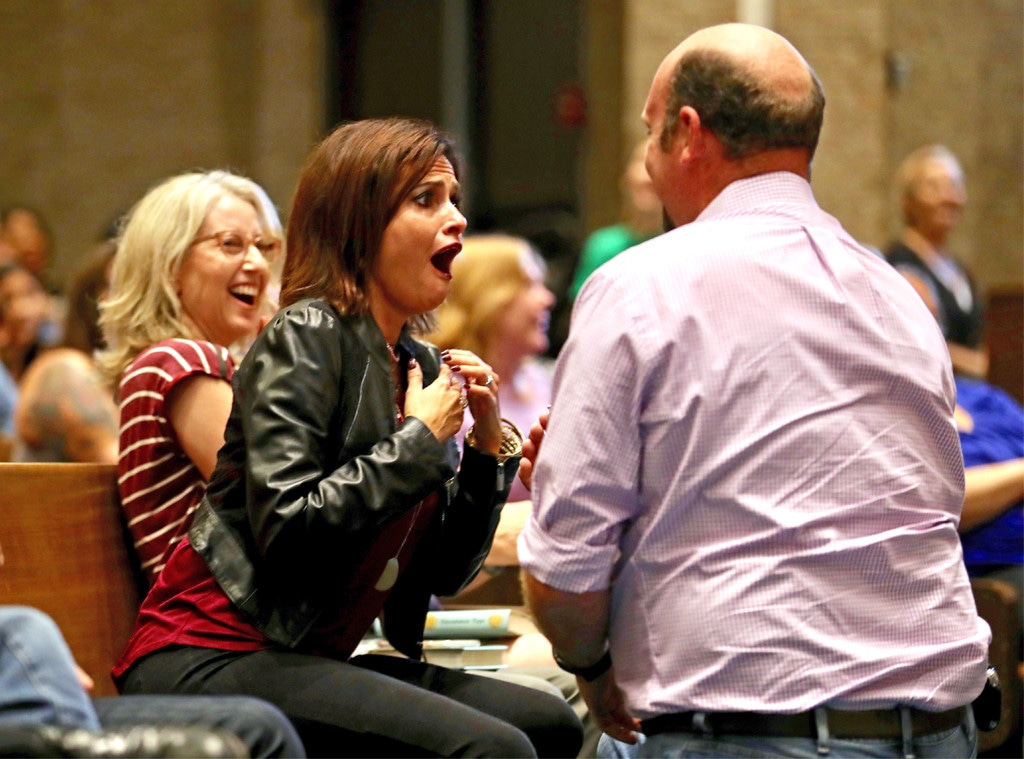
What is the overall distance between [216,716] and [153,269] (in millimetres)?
1293

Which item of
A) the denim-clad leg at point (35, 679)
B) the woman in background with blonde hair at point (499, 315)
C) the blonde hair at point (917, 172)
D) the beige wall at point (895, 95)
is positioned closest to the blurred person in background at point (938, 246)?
the blonde hair at point (917, 172)

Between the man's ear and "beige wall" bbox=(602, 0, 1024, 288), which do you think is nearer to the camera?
the man's ear

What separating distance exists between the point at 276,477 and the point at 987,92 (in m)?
7.16

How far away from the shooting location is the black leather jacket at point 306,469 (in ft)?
6.91

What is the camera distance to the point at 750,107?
2023 millimetres

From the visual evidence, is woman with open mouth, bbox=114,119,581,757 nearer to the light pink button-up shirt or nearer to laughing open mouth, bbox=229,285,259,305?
the light pink button-up shirt

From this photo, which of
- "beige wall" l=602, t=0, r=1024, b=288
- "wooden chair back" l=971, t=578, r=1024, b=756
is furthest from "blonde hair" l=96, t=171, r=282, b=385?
"beige wall" l=602, t=0, r=1024, b=288

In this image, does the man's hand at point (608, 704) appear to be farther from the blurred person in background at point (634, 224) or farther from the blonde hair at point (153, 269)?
the blurred person in background at point (634, 224)

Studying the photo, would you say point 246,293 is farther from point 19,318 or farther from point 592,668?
point 19,318

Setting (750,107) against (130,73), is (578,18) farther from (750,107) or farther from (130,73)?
(750,107)

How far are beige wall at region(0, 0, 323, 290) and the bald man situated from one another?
8258mm

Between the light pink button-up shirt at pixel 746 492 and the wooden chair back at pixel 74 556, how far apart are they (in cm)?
95

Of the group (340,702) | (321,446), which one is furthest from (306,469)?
(340,702)

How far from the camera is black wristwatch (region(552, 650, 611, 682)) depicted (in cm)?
205
